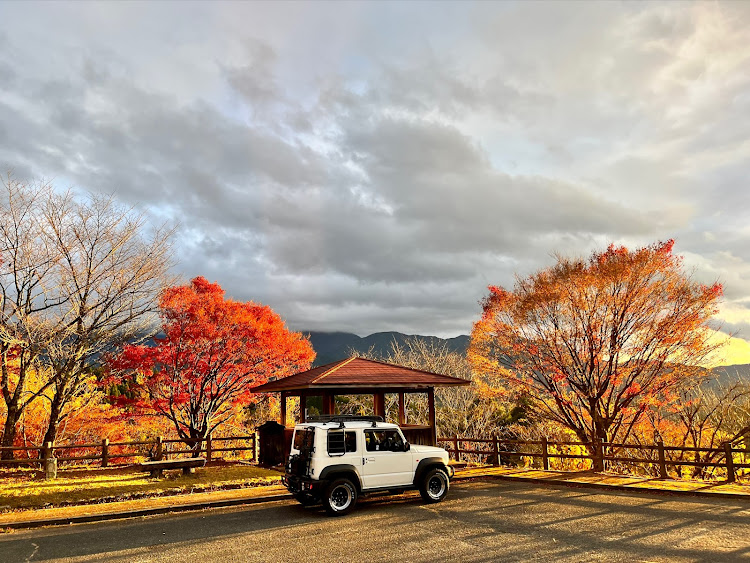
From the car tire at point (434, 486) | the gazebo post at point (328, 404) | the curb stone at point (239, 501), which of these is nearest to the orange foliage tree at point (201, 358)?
the gazebo post at point (328, 404)

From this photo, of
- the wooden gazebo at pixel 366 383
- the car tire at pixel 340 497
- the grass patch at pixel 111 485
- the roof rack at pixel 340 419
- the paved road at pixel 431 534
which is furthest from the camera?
the wooden gazebo at pixel 366 383

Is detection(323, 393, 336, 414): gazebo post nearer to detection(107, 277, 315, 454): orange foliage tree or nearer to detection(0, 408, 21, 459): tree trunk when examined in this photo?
detection(107, 277, 315, 454): orange foliage tree

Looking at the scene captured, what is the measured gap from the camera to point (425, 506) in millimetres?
12562

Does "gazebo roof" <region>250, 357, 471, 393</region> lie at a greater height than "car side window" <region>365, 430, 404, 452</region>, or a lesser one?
greater

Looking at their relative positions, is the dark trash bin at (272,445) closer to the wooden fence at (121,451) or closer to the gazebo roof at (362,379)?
the wooden fence at (121,451)

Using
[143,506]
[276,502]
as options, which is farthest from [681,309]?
[143,506]

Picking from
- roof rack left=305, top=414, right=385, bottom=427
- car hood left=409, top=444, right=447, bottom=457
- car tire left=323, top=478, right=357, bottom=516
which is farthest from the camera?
car hood left=409, top=444, right=447, bottom=457

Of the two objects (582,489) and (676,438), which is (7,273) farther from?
(676,438)

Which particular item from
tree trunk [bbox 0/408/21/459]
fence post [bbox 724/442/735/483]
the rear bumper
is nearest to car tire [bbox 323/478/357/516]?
the rear bumper

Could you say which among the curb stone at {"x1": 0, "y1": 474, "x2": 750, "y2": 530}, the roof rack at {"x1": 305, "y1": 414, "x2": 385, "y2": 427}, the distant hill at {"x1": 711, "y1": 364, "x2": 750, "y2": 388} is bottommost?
the curb stone at {"x1": 0, "y1": 474, "x2": 750, "y2": 530}

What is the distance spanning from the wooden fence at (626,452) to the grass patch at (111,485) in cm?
849

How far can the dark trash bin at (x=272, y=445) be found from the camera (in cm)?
1902

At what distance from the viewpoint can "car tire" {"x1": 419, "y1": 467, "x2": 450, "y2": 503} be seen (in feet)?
42.0

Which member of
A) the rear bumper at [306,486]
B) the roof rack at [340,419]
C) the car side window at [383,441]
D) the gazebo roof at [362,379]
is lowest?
the rear bumper at [306,486]
